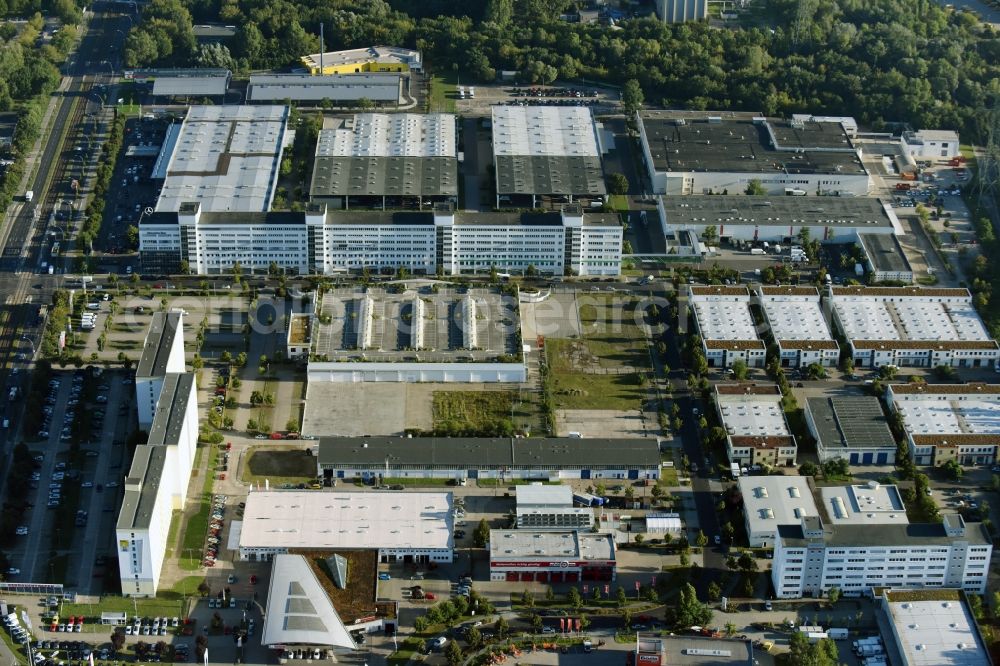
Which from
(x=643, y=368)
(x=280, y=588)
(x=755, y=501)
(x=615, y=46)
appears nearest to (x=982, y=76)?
(x=615, y=46)

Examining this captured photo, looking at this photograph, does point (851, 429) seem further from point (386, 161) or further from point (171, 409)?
point (386, 161)

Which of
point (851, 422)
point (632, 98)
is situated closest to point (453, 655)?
point (851, 422)

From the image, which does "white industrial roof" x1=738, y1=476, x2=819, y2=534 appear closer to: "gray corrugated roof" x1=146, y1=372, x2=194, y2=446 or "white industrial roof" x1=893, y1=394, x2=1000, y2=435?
"white industrial roof" x1=893, y1=394, x2=1000, y2=435

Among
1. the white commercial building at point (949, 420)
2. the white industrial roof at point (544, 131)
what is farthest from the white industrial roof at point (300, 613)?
the white industrial roof at point (544, 131)

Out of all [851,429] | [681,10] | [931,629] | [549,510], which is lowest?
[931,629]

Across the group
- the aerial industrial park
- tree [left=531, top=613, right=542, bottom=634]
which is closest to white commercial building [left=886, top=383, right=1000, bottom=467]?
the aerial industrial park

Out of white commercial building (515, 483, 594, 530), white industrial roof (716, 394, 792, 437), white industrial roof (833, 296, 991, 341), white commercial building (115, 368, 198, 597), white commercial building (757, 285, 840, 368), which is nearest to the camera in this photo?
white commercial building (115, 368, 198, 597)

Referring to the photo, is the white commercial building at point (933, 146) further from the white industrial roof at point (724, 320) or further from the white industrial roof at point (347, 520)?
the white industrial roof at point (347, 520)
